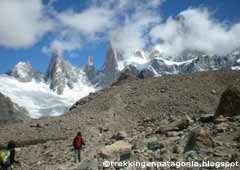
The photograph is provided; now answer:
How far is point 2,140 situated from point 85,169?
581 inches

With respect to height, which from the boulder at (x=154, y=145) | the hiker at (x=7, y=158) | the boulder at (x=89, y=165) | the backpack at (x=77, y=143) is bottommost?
the boulder at (x=89, y=165)

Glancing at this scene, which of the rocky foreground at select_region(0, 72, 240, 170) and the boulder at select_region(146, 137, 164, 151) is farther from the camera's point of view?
the boulder at select_region(146, 137, 164, 151)

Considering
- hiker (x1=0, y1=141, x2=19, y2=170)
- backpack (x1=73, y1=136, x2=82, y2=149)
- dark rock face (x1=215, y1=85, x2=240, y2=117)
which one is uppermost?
dark rock face (x1=215, y1=85, x2=240, y2=117)

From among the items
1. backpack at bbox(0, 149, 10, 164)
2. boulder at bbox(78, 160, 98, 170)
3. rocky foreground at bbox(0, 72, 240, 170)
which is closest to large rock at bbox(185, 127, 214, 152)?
rocky foreground at bbox(0, 72, 240, 170)

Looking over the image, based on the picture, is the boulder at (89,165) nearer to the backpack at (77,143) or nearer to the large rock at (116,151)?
the large rock at (116,151)

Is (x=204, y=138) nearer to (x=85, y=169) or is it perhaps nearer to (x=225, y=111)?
(x=85, y=169)

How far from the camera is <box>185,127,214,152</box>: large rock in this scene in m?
15.8

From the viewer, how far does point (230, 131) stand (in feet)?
57.0

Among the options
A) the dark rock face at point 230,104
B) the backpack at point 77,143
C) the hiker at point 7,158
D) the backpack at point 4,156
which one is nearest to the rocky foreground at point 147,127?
the dark rock face at point 230,104

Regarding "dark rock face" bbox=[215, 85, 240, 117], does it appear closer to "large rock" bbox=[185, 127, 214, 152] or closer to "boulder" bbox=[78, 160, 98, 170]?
"large rock" bbox=[185, 127, 214, 152]

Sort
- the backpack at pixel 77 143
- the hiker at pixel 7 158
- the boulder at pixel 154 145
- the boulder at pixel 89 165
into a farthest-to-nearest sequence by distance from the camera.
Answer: the backpack at pixel 77 143
the boulder at pixel 154 145
the boulder at pixel 89 165
the hiker at pixel 7 158

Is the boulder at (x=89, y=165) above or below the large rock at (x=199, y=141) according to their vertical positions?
below

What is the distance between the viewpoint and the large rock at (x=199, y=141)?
15762 millimetres

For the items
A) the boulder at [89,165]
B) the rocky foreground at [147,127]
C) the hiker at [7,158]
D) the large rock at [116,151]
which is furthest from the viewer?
the large rock at [116,151]
